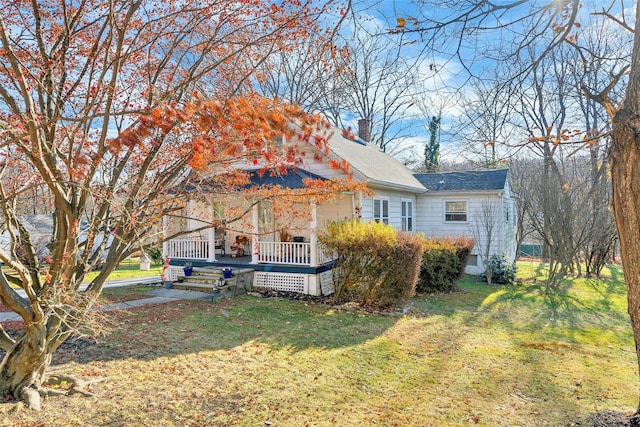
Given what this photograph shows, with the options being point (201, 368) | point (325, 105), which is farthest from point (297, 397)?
point (325, 105)

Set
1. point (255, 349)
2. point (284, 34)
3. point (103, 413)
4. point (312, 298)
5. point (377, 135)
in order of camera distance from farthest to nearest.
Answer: point (377, 135) < point (312, 298) < point (255, 349) < point (284, 34) < point (103, 413)

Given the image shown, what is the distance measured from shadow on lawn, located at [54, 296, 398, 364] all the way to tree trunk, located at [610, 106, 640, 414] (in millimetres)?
4249

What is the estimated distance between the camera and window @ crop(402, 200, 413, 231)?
15600 millimetres

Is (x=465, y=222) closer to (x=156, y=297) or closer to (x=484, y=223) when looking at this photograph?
(x=484, y=223)

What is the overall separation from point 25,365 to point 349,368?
148 inches

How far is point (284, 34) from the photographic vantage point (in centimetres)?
528

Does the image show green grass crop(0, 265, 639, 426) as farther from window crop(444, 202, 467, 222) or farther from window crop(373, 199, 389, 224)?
window crop(444, 202, 467, 222)

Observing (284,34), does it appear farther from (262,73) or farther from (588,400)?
(588,400)

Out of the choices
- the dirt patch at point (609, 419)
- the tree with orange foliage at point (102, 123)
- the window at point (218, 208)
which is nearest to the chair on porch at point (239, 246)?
the window at point (218, 208)

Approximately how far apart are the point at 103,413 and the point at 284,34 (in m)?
4.91

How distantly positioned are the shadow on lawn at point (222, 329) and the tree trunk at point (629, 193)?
4.25 meters

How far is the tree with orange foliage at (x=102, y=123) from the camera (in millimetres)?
3824

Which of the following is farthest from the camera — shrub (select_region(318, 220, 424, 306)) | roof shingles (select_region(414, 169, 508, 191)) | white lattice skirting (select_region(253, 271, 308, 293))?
roof shingles (select_region(414, 169, 508, 191))

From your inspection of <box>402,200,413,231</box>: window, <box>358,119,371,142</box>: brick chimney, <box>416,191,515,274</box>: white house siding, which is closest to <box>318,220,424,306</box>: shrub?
<box>402,200,413,231</box>: window
